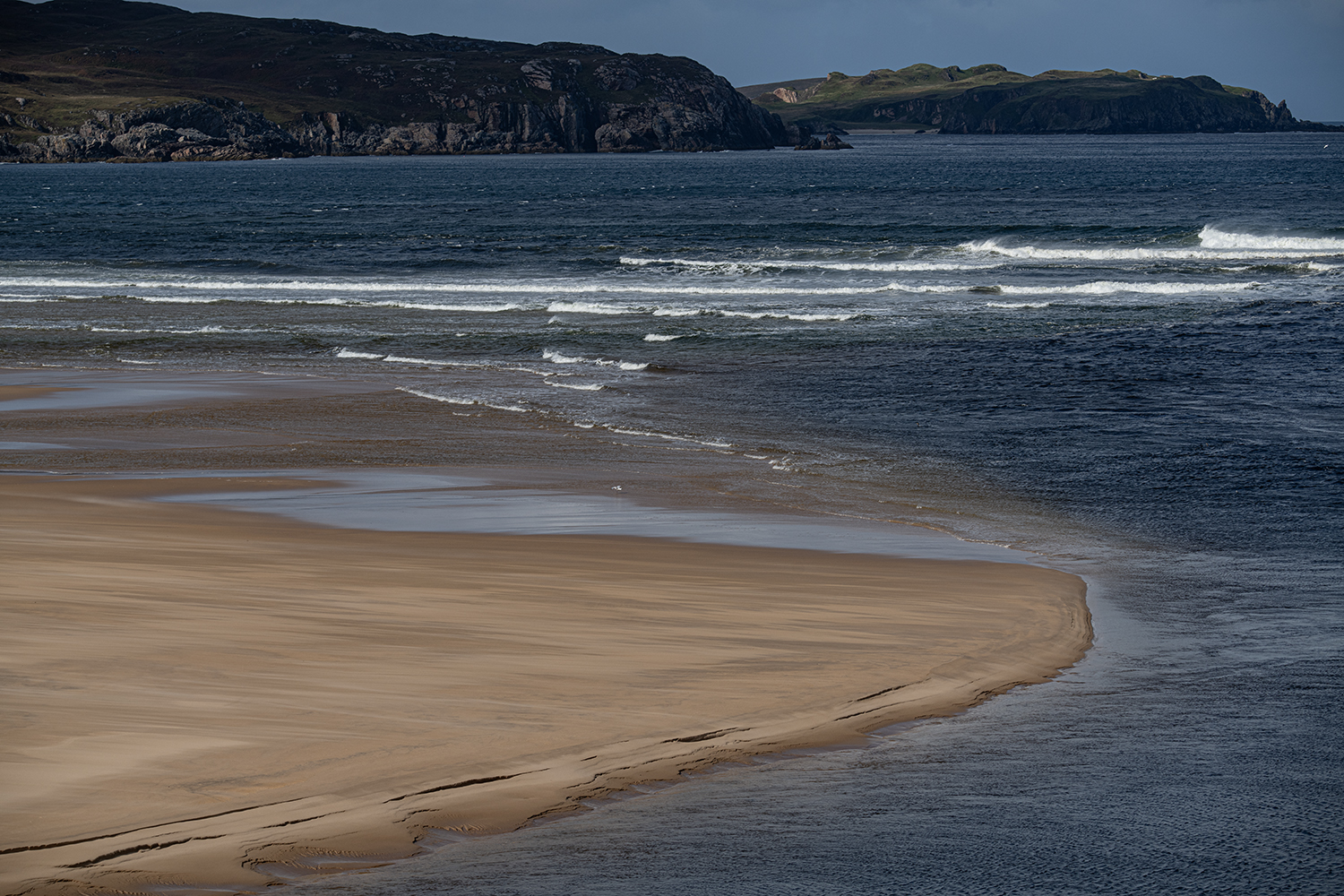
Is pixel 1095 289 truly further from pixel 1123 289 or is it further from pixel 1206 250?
pixel 1206 250

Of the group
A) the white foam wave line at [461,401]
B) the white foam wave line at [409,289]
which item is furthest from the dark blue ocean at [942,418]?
the white foam wave line at [409,289]

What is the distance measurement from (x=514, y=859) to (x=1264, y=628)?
569 cm

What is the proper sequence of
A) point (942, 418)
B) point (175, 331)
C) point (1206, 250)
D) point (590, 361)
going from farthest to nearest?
point (1206, 250) < point (175, 331) < point (590, 361) < point (942, 418)

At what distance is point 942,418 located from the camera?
664 inches

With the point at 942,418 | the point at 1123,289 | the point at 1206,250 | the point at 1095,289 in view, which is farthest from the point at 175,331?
the point at 1206,250

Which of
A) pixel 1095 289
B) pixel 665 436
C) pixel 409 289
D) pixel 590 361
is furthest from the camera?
pixel 409 289

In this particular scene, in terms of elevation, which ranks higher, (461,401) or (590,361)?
(590,361)

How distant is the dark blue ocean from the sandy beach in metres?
0.34

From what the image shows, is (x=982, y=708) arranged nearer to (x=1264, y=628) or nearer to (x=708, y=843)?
(x=708, y=843)

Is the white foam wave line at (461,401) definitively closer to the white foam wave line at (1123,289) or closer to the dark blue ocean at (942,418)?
the dark blue ocean at (942,418)

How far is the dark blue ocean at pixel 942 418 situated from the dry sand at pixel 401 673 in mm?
384

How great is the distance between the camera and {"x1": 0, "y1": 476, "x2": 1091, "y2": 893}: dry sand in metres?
4.63

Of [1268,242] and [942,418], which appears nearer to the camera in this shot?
[942,418]

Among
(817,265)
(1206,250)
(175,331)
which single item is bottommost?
(175,331)
